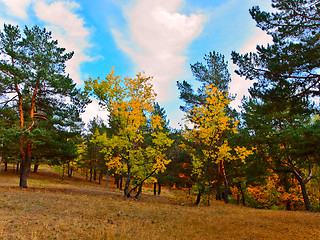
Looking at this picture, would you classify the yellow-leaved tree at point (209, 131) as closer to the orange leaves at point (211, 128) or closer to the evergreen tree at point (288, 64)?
the orange leaves at point (211, 128)

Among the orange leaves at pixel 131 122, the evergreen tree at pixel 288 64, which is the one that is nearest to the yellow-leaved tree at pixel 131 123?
the orange leaves at pixel 131 122

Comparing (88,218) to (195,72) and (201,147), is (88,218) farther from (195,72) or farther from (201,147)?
(195,72)

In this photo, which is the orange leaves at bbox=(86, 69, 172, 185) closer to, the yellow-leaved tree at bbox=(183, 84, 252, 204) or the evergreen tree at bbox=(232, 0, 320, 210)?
the yellow-leaved tree at bbox=(183, 84, 252, 204)

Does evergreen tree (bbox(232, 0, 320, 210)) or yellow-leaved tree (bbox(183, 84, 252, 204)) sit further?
yellow-leaved tree (bbox(183, 84, 252, 204))

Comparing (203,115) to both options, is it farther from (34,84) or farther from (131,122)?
(34,84)

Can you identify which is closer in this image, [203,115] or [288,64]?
[288,64]

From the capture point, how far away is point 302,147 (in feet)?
29.5

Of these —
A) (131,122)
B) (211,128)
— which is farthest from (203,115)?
(131,122)

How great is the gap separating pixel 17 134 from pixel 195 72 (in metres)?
17.4

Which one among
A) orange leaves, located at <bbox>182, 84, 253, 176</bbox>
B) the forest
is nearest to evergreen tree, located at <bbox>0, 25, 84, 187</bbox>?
the forest

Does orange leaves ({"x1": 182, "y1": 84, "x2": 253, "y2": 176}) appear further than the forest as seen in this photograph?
Yes

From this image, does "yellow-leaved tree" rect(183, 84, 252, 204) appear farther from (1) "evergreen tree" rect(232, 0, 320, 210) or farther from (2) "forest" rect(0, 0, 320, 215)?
(1) "evergreen tree" rect(232, 0, 320, 210)

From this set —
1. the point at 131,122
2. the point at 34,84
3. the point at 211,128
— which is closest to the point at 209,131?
the point at 211,128

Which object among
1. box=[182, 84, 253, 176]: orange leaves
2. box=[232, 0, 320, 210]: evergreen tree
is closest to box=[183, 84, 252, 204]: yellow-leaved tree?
box=[182, 84, 253, 176]: orange leaves
